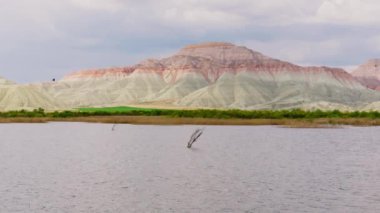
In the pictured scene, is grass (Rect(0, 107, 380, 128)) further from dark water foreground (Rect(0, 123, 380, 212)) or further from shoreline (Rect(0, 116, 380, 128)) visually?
dark water foreground (Rect(0, 123, 380, 212))

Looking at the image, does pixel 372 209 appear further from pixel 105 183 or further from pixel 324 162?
pixel 324 162

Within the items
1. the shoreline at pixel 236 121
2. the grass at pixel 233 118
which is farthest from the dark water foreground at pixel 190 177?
the grass at pixel 233 118

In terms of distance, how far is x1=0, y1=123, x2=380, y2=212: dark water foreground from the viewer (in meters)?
34.1

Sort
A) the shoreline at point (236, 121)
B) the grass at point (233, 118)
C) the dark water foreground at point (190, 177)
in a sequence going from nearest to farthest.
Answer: the dark water foreground at point (190, 177) < the shoreline at point (236, 121) < the grass at point (233, 118)

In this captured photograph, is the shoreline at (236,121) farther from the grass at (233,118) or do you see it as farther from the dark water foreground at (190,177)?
the dark water foreground at (190,177)

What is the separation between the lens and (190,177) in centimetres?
4547

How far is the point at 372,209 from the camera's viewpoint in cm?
3278

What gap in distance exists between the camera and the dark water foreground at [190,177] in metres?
34.1

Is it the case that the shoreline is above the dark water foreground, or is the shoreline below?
above

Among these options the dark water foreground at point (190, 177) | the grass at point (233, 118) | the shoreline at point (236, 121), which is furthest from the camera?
the grass at point (233, 118)

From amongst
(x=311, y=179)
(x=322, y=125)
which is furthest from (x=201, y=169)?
(x=322, y=125)

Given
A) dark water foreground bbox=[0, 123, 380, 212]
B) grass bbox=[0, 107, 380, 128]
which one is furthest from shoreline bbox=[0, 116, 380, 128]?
dark water foreground bbox=[0, 123, 380, 212]

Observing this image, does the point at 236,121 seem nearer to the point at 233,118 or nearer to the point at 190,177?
the point at 233,118

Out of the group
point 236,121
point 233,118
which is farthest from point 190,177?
point 233,118
